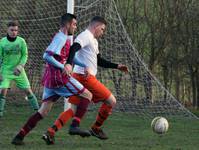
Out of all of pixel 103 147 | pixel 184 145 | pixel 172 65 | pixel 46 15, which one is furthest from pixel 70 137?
pixel 172 65

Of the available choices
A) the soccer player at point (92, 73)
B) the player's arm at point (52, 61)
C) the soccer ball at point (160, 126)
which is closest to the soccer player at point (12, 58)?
the soccer player at point (92, 73)

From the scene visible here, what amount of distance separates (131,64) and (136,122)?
5.94 feet

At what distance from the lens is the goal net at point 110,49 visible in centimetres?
1218

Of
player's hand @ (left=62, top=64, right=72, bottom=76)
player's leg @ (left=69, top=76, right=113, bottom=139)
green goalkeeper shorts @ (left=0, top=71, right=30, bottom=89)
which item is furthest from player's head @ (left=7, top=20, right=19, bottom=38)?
player's hand @ (left=62, top=64, right=72, bottom=76)

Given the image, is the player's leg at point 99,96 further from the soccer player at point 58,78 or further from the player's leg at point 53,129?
A: the player's leg at point 53,129

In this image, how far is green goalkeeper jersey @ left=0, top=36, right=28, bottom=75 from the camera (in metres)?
10.2

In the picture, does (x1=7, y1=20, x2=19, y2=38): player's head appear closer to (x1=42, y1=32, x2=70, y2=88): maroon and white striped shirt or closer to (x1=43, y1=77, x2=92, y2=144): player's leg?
(x1=42, y1=32, x2=70, y2=88): maroon and white striped shirt

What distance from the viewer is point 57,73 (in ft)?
23.6

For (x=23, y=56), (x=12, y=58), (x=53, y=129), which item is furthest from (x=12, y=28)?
(x=53, y=129)

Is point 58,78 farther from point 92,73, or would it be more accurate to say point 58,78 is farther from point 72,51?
point 92,73

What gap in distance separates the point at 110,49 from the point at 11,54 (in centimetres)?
254

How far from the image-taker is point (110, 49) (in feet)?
40.2

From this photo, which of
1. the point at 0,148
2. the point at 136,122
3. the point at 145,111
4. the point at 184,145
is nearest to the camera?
the point at 0,148

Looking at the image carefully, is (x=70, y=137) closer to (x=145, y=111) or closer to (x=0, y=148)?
(x=0, y=148)
